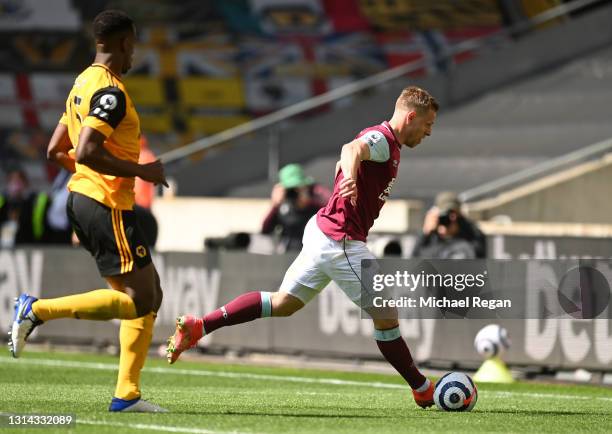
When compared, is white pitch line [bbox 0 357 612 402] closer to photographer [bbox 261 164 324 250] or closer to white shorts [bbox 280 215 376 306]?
white shorts [bbox 280 215 376 306]

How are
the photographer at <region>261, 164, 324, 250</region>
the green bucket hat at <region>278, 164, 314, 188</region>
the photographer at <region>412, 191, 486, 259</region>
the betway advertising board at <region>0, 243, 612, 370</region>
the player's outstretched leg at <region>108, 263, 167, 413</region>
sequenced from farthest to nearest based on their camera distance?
the green bucket hat at <region>278, 164, 314, 188</region> → the photographer at <region>261, 164, 324, 250</region> → the photographer at <region>412, 191, 486, 259</region> → the betway advertising board at <region>0, 243, 612, 370</region> → the player's outstretched leg at <region>108, 263, 167, 413</region>

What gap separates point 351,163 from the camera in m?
9.05

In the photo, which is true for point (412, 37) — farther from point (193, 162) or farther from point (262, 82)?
point (193, 162)

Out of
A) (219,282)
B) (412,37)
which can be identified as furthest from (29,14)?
(219,282)

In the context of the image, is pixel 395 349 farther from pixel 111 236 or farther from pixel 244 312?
pixel 111 236

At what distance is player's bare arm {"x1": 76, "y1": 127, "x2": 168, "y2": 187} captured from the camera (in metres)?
8.44

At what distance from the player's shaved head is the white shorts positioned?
190 centimetres

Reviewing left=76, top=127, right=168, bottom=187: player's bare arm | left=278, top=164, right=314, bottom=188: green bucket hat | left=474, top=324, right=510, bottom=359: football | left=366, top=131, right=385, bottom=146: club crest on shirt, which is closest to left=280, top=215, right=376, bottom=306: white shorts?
left=366, top=131, right=385, bottom=146: club crest on shirt

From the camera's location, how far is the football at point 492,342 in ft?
45.4

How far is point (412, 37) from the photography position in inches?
1244

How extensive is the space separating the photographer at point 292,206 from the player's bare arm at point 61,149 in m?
8.27

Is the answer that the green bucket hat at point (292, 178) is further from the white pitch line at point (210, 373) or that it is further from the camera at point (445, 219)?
the white pitch line at point (210, 373)

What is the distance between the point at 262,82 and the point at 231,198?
8.91 meters

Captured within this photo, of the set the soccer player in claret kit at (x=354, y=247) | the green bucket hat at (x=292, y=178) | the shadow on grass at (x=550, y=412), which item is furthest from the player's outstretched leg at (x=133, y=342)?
the green bucket hat at (x=292, y=178)
